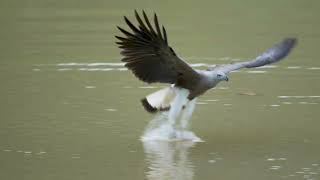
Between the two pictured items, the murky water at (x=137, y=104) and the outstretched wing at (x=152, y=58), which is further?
the outstretched wing at (x=152, y=58)

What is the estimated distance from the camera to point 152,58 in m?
8.16

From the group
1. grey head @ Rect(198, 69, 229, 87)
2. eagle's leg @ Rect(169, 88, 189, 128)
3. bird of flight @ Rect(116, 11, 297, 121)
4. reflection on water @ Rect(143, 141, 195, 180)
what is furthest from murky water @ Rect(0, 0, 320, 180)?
grey head @ Rect(198, 69, 229, 87)

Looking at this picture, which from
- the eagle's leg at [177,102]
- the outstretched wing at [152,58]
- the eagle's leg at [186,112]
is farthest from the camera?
the eagle's leg at [186,112]

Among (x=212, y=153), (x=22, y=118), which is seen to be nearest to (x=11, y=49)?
(x=22, y=118)

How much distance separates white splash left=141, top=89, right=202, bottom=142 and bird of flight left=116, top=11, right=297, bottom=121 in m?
0.01

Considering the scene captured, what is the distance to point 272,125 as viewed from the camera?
30.2 ft

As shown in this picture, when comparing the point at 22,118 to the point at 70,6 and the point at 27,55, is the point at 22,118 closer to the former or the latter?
the point at 27,55

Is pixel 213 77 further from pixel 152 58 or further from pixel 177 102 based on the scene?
pixel 152 58

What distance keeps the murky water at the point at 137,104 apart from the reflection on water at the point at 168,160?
0.03 feet

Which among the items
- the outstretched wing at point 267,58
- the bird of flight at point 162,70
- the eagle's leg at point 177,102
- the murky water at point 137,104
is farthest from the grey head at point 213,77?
the murky water at point 137,104

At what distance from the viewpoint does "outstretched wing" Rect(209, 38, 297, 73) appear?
9086 mm

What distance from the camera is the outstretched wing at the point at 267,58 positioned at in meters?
9.09

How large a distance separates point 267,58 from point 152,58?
71.6 inches

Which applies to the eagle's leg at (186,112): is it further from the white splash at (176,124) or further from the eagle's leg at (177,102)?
the eagle's leg at (177,102)
